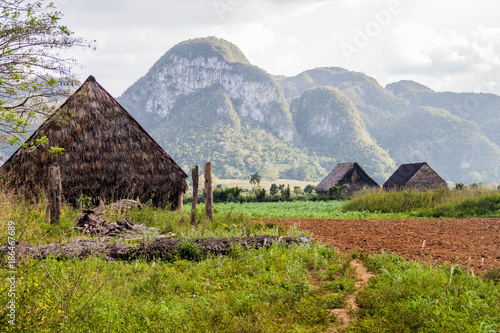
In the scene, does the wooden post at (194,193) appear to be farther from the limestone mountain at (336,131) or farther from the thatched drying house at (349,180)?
the limestone mountain at (336,131)

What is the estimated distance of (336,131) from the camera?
6280 inches

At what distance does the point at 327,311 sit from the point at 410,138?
167652 millimetres

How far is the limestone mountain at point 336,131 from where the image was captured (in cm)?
13550

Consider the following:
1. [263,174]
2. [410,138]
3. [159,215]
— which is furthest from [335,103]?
[159,215]

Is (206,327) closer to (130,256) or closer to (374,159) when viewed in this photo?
(130,256)

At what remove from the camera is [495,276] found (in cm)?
504

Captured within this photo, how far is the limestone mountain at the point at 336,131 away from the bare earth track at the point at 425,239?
12124 centimetres

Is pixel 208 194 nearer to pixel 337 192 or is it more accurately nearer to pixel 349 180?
pixel 337 192

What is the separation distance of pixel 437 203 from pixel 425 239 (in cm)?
1075

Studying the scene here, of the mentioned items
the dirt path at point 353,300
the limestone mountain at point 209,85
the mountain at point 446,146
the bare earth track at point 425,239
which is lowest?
the dirt path at point 353,300

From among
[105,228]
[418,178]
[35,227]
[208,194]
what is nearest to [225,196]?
[418,178]

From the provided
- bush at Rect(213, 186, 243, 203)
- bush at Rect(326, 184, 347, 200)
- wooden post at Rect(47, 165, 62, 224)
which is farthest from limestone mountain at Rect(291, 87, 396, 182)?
wooden post at Rect(47, 165, 62, 224)

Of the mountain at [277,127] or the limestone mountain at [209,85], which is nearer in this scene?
the mountain at [277,127]

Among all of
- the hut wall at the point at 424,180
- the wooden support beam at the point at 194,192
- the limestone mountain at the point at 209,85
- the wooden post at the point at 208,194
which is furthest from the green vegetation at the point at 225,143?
the wooden post at the point at 208,194
